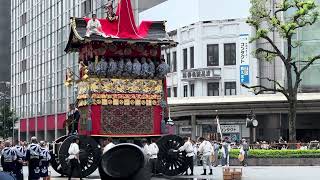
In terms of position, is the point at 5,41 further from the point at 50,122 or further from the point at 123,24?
the point at 123,24

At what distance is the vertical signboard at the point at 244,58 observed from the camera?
178 feet

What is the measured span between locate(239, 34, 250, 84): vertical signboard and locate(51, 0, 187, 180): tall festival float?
1148 inches

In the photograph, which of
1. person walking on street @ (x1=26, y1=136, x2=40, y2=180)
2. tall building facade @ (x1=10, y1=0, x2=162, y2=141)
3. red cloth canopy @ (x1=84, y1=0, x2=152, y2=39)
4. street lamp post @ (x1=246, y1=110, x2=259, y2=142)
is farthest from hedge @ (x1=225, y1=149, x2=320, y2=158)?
tall building facade @ (x1=10, y1=0, x2=162, y2=141)

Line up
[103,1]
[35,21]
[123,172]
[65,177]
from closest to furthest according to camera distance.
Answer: [123,172] → [65,177] → [103,1] → [35,21]

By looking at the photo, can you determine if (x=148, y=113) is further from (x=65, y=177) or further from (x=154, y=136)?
(x=65, y=177)

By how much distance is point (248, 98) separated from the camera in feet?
176

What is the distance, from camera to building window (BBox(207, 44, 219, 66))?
5634 cm

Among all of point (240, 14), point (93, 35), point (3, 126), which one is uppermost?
point (240, 14)

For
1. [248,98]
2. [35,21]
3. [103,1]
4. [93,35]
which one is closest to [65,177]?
[93,35]

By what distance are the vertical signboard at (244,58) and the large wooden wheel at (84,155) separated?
3168cm

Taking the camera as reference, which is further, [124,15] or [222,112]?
[222,112]

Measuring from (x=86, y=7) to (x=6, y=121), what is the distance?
20.6 m

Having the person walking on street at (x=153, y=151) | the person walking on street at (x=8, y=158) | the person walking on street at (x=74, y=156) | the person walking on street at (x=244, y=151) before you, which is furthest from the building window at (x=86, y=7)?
the person walking on street at (x=8, y=158)

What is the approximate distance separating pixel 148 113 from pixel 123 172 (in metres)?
16.0
